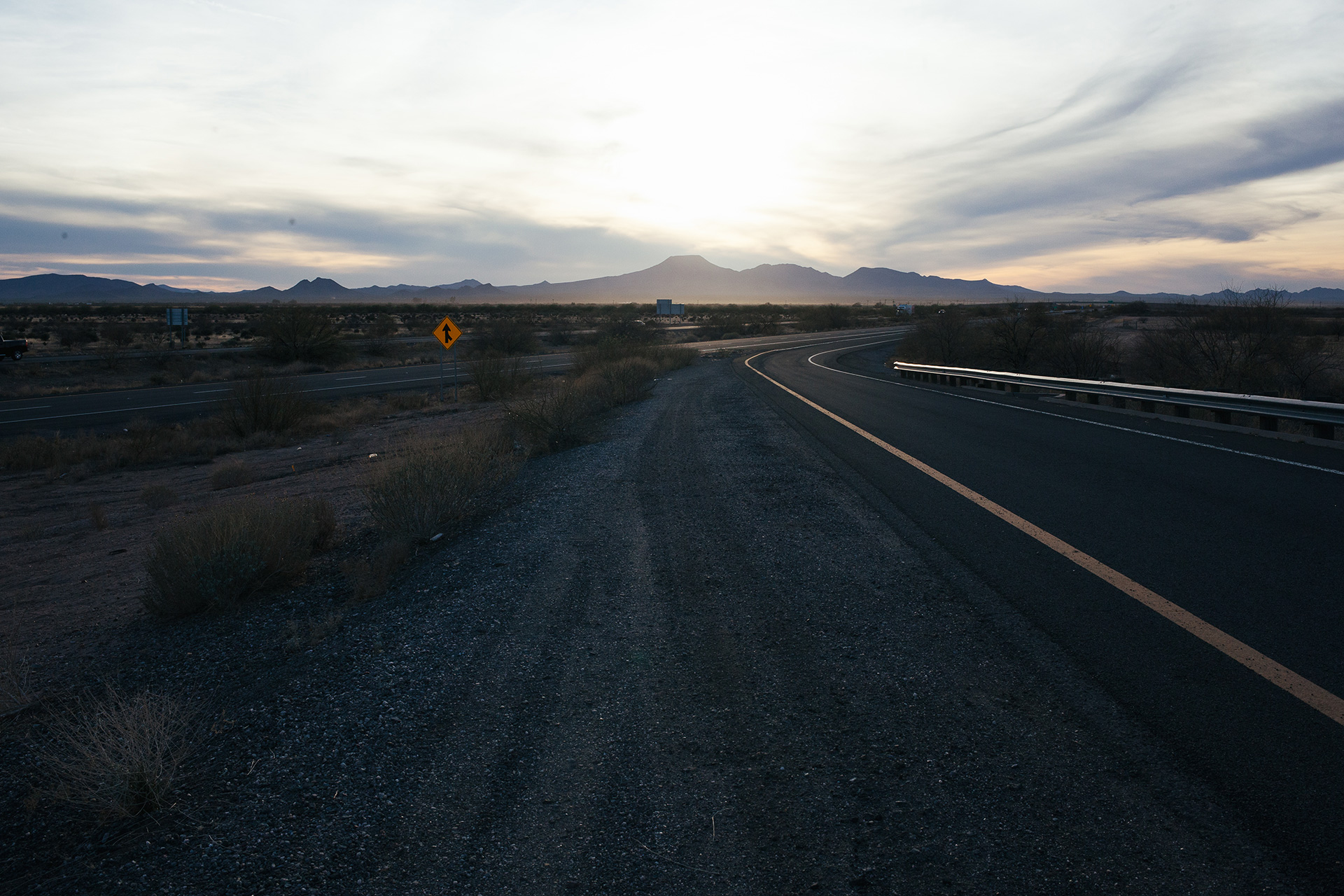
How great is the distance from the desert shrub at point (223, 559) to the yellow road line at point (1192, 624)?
6340 millimetres

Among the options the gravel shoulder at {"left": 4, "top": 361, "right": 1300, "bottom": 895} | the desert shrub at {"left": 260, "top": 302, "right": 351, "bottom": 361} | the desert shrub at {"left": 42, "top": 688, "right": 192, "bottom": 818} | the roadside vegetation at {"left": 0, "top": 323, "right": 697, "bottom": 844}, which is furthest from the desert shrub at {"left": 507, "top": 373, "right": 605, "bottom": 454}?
the desert shrub at {"left": 260, "top": 302, "right": 351, "bottom": 361}

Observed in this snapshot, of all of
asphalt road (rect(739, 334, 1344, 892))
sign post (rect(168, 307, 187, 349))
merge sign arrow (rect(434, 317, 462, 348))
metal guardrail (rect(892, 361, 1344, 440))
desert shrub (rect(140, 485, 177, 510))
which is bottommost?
desert shrub (rect(140, 485, 177, 510))

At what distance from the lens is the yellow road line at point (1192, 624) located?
3.38 metres

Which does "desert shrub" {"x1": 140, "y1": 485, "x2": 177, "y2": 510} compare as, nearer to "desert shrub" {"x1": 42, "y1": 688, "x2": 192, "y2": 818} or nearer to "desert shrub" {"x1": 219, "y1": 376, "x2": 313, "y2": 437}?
"desert shrub" {"x1": 219, "y1": 376, "x2": 313, "y2": 437}

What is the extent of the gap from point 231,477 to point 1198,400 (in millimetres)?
17431

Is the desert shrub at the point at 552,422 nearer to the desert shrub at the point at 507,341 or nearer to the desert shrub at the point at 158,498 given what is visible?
the desert shrub at the point at 158,498

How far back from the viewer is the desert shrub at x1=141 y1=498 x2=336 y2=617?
18.7ft

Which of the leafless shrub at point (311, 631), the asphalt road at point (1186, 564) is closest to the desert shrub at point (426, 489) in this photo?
the leafless shrub at point (311, 631)

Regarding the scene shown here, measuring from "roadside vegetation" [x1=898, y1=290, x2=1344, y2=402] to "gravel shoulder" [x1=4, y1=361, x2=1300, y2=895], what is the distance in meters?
20.3

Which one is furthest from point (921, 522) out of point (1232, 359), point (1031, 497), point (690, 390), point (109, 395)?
point (109, 395)

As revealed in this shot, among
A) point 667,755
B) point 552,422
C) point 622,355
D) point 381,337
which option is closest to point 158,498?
point 552,422

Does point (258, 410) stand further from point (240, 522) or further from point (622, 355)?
point (240, 522)

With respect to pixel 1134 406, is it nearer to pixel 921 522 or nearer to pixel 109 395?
pixel 921 522

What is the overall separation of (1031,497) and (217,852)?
715 centimetres
